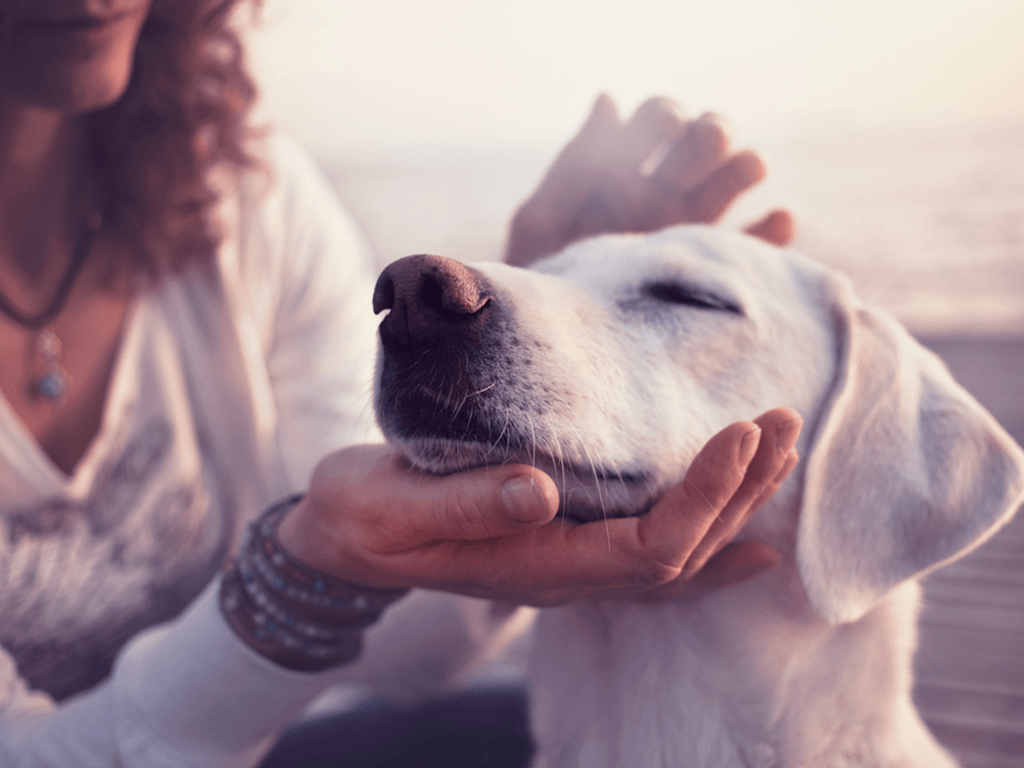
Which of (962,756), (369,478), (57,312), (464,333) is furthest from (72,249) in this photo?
(962,756)

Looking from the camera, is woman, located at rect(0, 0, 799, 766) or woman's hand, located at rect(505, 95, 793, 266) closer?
woman, located at rect(0, 0, 799, 766)

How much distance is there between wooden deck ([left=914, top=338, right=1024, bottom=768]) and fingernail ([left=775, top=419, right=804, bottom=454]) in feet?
4.92

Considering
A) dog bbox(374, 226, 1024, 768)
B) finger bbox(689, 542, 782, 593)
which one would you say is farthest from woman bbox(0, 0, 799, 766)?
dog bbox(374, 226, 1024, 768)

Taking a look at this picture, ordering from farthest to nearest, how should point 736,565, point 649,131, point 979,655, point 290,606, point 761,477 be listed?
point 979,655 < point 649,131 < point 290,606 < point 736,565 < point 761,477

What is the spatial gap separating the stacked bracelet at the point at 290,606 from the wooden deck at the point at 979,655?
1645 mm

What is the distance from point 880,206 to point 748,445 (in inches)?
148

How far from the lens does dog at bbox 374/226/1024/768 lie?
1.03 metres

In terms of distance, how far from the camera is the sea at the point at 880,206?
6.10 ft

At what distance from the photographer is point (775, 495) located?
1191mm

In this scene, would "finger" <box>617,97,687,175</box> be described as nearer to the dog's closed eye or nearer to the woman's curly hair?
the dog's closed eye

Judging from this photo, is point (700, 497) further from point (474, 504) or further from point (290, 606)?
point (290, 606)

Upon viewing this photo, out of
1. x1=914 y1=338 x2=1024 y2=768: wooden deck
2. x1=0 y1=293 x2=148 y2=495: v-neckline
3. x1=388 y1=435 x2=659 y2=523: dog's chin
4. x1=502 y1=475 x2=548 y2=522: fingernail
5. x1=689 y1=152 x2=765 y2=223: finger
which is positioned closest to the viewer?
x1=502 y1=475 x2=548 y2=522: fingernail

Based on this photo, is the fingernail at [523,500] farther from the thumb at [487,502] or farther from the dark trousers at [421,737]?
the dark trousers at [421,737]

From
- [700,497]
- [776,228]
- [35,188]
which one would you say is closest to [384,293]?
[700,497]
